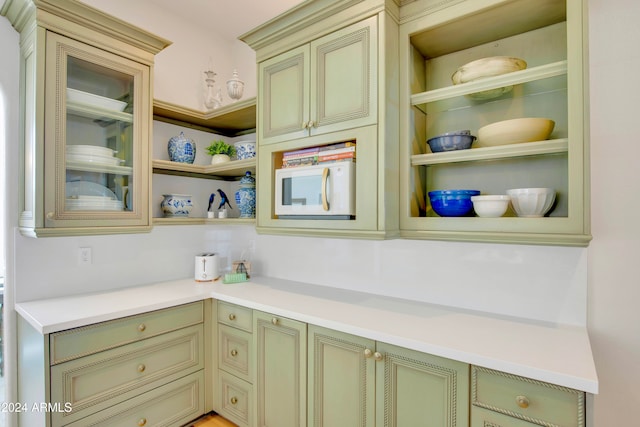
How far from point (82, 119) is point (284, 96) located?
112 cm

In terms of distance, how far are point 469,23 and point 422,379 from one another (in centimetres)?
151

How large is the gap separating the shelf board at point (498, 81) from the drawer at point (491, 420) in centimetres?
123

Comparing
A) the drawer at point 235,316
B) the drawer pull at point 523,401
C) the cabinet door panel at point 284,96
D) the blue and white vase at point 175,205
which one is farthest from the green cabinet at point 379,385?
the blue and white vase at point 175,205

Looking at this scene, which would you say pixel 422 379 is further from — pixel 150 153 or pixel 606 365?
pixel 150 153

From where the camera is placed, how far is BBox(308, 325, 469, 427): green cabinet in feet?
4.06

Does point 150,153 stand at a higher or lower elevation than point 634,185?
higher

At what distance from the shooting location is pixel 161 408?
6.25 feet

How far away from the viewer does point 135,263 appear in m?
2.31

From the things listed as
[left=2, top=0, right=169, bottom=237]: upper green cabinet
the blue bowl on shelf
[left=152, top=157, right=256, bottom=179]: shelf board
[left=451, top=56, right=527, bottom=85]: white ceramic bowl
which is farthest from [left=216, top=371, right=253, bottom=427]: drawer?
[left=451, top=56, right=527, bottom=85]: white ceramic bowl

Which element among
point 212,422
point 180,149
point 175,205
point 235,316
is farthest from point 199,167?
point 212,422

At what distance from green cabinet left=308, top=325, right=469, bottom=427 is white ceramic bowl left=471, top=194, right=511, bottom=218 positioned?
0.61 m

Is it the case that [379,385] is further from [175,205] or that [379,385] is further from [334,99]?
[175,205]

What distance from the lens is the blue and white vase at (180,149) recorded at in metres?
2.41

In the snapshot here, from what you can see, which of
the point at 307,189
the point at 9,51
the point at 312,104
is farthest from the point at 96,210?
the point at 312,104
